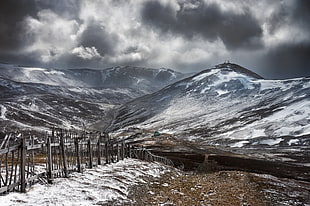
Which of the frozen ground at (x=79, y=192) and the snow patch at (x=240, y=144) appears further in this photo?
the snow patch at (x=240, y=144)

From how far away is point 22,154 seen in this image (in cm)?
1127

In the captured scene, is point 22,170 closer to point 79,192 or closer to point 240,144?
point 79,192

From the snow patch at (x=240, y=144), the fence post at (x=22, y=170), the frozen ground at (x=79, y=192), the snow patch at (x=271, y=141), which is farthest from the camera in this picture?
the snow patch at (x=240, y=144)

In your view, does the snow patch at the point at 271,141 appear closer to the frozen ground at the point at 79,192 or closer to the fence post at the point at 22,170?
the frozen ground at the point at 79,192

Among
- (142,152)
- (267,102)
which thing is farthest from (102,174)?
(267,102)

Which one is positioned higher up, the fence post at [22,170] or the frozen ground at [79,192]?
the fence post at [22,170]

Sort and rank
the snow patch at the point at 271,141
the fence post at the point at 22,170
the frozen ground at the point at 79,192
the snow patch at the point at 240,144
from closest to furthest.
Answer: the frozen ground at the point at 79,192
the fence post at the point at 22,170
the snow patch at the point at 271,141
the snow patch at the point at 240,144

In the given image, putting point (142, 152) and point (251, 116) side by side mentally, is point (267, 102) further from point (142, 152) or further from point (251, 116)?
point (142, 152)

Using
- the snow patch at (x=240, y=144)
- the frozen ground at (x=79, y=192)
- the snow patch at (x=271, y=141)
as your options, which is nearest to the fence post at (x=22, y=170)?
the frozen ground at (x=79, y=192)

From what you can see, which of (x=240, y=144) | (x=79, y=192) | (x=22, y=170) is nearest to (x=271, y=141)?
(x=240, y=144)

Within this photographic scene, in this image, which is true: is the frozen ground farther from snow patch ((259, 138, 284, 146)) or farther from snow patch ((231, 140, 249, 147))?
snow patch ((259, 138, 284, 146))

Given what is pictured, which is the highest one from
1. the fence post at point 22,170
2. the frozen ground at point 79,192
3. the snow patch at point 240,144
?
the fence post at point 22,170

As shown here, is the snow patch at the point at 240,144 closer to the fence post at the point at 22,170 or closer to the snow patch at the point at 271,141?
the snow patch at the point at 271,141

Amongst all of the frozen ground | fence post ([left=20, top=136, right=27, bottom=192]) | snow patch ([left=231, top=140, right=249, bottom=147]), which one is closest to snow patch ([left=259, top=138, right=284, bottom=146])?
snow patch ([left=231, top=140, right=249, bottom=147])
